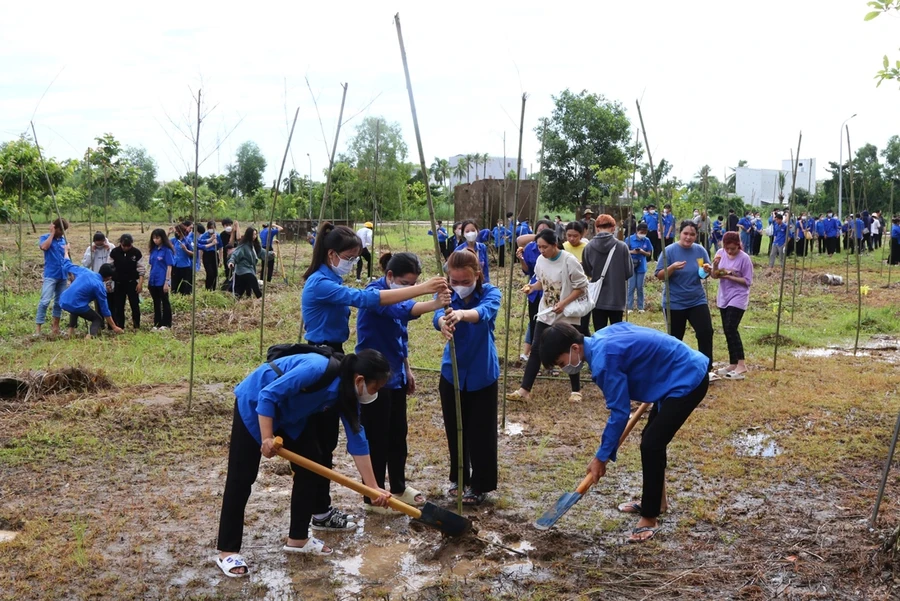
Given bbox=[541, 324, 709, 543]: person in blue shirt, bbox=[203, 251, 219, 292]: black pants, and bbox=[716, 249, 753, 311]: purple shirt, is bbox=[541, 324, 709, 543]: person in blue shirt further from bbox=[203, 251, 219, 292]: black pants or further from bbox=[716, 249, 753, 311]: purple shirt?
bbox=[203, 251, 219, 292]: black pants

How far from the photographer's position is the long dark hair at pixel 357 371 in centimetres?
357

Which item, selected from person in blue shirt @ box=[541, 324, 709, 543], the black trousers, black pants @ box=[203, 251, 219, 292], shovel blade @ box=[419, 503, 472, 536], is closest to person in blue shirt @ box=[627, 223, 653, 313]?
the black trousers

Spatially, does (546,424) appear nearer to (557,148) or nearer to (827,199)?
(557,148)

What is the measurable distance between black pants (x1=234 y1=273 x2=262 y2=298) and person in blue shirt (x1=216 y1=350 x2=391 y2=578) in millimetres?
10088

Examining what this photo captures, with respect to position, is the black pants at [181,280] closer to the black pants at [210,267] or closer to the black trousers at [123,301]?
the black pants at [210,267]

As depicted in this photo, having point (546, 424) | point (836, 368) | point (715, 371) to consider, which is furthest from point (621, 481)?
point (836, 368)

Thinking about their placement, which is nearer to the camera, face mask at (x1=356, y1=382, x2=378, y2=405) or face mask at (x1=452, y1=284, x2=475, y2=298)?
face mask at (x1=356, y1=382, x2=378, y2=405)

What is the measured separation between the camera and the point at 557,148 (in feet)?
110

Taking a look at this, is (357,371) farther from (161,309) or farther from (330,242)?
(161,309)

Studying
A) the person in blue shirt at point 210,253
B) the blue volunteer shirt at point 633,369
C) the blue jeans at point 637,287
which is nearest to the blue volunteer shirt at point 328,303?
the blue volunteer shirt at point 633,369

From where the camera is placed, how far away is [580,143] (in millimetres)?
33250

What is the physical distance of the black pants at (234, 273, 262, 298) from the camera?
544 inches

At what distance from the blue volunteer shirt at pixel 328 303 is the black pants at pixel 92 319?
6961 mm

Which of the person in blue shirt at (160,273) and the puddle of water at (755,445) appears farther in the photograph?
the person in blue shirt at (160,273)
